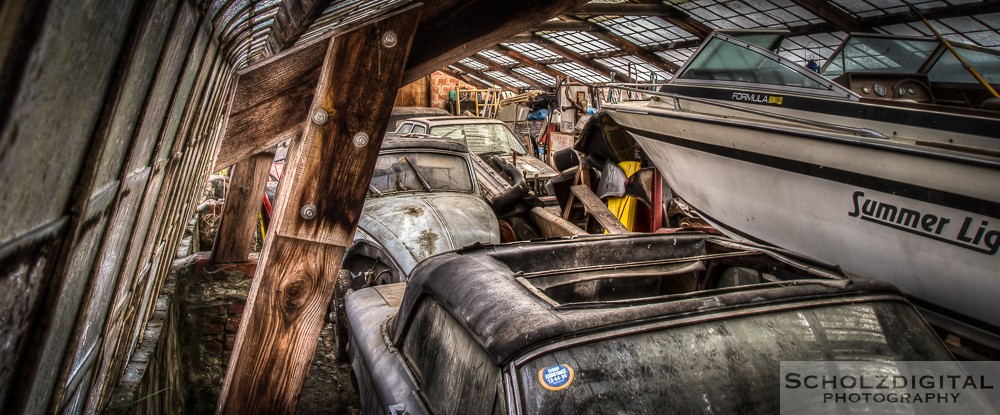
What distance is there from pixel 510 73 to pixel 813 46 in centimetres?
969

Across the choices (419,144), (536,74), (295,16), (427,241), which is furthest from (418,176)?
(536,74)

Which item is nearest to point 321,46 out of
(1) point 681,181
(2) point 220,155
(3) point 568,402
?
(2) point 220,155

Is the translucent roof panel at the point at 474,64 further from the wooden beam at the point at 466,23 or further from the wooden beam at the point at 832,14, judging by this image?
the wooden beam at the point at 466,23

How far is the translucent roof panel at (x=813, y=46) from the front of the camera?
31.4 ft

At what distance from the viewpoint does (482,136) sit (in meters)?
9.36

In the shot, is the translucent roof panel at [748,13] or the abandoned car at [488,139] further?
the translucent roof panel at [748,13]

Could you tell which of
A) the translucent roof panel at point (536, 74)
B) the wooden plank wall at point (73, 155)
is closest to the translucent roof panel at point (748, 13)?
the translucent roof panel at point (536, 74)

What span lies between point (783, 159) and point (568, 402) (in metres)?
2.89

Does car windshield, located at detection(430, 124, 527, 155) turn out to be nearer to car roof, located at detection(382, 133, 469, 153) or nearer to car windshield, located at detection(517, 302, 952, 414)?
car roof, located at detection(382, 133, 469, 153)

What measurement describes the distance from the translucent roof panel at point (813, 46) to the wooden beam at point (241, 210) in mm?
7846

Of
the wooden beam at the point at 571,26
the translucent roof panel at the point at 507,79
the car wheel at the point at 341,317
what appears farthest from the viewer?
the translucent roof panel at the point at 507,79

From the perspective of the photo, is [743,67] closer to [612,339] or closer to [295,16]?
[612,339]

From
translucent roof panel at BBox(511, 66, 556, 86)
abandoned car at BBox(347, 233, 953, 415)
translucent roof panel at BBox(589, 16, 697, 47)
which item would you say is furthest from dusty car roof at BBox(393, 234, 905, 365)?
translucent roof panel at BBox(511, 66, 556, 86)

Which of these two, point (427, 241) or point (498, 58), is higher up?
point (498, 58)
